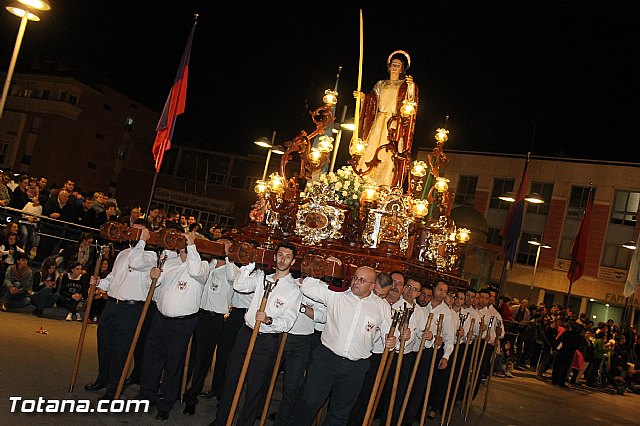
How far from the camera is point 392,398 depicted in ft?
23.2

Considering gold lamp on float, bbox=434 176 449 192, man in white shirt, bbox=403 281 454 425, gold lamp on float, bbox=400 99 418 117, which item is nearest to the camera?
man in white shirt, bbox=403 281 454 425

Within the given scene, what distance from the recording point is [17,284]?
11.3 m

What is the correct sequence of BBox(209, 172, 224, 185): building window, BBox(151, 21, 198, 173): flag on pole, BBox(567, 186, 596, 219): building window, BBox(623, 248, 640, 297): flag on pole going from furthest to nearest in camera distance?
BBox(209, 172, 224, 185): building window < BBox(567, 186, 596, 219): building window < BBox(151, 21, 198, 173): flag on pole < BBox(623, 248, 640, 297): flag on pole

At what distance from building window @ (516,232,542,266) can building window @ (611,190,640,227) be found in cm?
421

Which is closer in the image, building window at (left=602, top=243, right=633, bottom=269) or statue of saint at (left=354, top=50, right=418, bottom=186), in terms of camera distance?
statue of saint at (left=354, top=50, right=418, bottom=186)

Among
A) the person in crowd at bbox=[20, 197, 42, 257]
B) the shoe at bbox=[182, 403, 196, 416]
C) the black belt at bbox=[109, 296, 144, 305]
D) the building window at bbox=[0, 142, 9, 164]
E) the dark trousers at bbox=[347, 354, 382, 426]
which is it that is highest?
the building window at bbox=[0, 142, 9, 164]

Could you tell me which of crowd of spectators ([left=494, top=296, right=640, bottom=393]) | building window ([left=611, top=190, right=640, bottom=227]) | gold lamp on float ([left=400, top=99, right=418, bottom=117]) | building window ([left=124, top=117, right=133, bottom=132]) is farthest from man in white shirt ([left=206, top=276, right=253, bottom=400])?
building window ([left=124, top=117, right=133, bottom=132])

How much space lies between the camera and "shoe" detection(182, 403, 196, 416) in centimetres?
719

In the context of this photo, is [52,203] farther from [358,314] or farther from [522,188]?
[522,188]

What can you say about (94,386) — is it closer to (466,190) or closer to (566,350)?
(566,350)

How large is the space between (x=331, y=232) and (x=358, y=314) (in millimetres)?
2089

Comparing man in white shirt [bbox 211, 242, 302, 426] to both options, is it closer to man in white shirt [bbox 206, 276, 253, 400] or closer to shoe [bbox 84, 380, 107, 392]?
man in white shirt [bbox 206, 276, 253, 400]

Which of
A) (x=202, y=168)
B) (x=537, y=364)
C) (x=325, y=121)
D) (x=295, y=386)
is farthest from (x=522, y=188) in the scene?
(x=202, y=168)

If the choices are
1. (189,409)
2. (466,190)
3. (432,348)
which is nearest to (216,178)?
(466,190)
